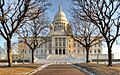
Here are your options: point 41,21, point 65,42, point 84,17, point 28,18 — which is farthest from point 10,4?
point 65,42

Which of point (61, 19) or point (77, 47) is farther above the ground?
point (61, 19)

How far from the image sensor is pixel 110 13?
39.2 metres

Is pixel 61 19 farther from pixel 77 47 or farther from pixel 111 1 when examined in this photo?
pixel 111 1

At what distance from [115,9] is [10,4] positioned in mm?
14324

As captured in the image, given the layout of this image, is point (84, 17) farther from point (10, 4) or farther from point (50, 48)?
point (50, 48)

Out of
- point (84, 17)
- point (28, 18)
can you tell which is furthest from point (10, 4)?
point (84, 17)

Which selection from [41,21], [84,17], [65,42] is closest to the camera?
[84,17]

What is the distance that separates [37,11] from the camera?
128ft

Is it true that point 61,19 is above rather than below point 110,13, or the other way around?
above

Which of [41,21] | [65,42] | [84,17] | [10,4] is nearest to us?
[10,4]

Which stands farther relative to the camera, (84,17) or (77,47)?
(77,47)

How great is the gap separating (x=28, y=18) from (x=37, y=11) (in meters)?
1.58

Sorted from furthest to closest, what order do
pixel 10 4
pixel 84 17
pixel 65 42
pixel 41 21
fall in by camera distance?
pixel 65 42 < pixel 41 21 < pixel 84 17 < pixel 10 4

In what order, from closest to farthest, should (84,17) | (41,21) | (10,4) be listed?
(10,4), (84,17), (41,21)
